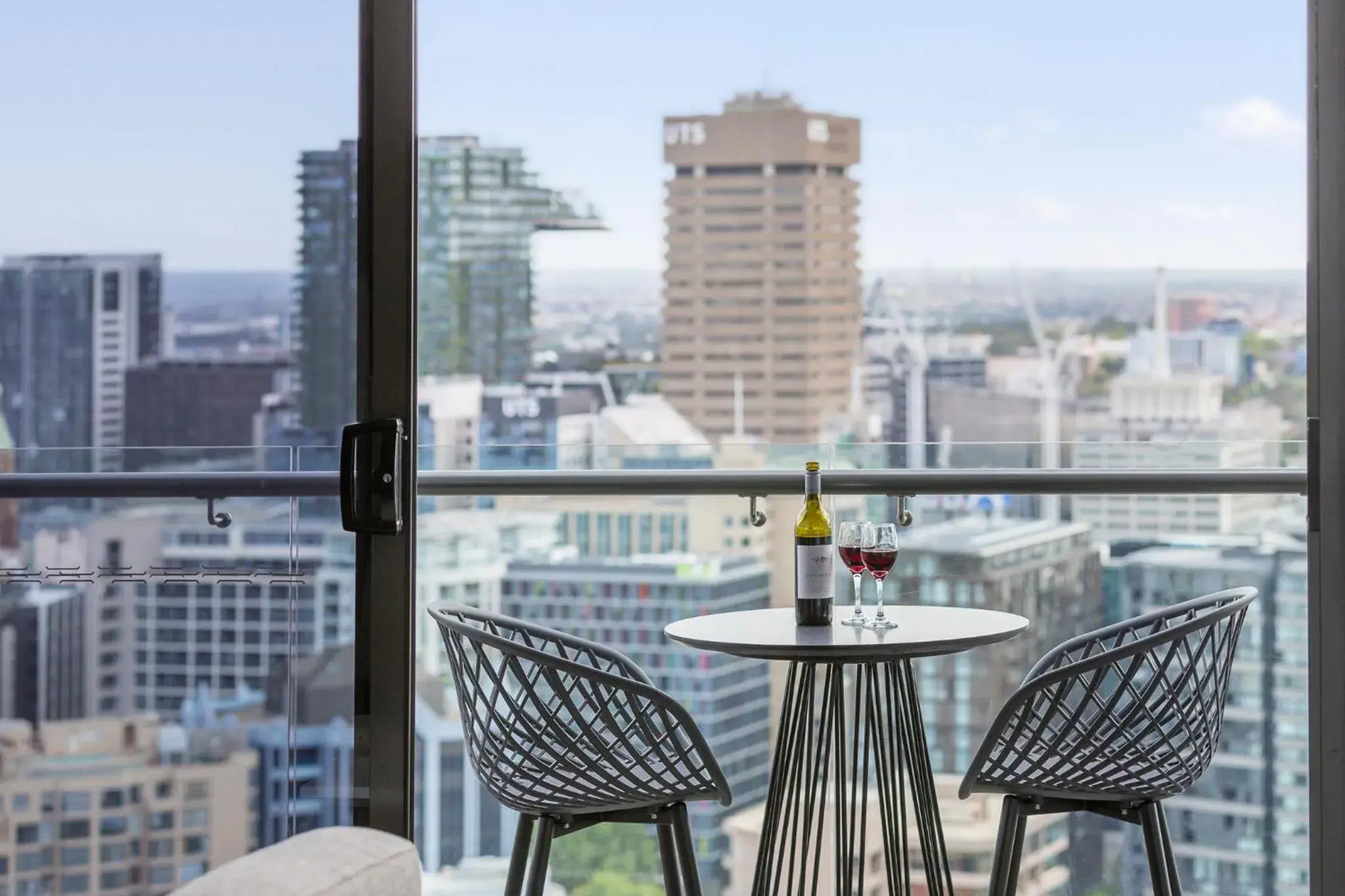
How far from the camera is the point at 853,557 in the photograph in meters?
2.32

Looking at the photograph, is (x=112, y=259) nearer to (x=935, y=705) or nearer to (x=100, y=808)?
(x=100, y=808)

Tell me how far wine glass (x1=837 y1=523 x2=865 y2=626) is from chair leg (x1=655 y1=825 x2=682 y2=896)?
0.48 m

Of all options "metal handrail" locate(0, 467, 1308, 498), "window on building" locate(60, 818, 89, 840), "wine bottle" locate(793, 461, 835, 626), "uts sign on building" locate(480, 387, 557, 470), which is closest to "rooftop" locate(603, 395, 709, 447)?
"uts sign on building" locate(480, 387, 557, 470)

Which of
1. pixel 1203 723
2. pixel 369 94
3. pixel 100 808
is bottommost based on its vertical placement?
pixel 100 808

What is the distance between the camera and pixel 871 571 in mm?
2311

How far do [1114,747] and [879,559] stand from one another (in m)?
0.49

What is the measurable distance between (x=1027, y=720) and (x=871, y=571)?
360mm

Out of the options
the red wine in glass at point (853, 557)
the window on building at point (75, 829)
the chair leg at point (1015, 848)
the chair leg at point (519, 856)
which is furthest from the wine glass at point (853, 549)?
the window on building at point (75, 829)

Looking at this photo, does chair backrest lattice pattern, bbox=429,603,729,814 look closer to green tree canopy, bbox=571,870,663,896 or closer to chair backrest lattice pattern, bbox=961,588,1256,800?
chair backrest lattice pattern, bbox=961,588,1256,800

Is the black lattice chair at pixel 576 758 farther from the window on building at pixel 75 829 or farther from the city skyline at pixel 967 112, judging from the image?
the city skyline at pixel 967 112

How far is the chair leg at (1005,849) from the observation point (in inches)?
88.6

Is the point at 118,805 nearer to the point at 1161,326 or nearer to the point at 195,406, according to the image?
the point at 195,406

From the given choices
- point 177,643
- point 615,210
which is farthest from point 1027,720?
point 615,210

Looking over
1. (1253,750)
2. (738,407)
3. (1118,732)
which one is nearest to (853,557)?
(1118,732)
